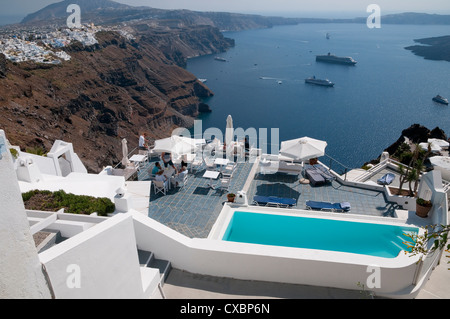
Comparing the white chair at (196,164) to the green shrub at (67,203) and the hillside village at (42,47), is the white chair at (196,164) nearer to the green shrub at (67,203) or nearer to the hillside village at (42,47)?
the green shrub at (67,203)

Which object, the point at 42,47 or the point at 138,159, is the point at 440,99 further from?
the point at 42,47

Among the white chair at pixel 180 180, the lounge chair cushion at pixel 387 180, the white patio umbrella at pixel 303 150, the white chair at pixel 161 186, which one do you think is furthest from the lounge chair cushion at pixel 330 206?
the white chair at pixel 161 186

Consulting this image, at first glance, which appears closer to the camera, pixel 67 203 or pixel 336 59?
pixel 67 203

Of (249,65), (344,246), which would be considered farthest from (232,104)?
(344,246)

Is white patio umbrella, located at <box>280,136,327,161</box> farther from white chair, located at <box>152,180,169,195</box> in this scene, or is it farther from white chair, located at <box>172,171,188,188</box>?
white chair, located at <box>152,180,169,195</box>

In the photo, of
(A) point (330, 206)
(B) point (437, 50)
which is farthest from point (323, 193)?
(B) point (437, 50)

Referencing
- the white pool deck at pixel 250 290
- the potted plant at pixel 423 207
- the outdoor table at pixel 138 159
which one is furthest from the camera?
the outdoor table at pixel 138 159
